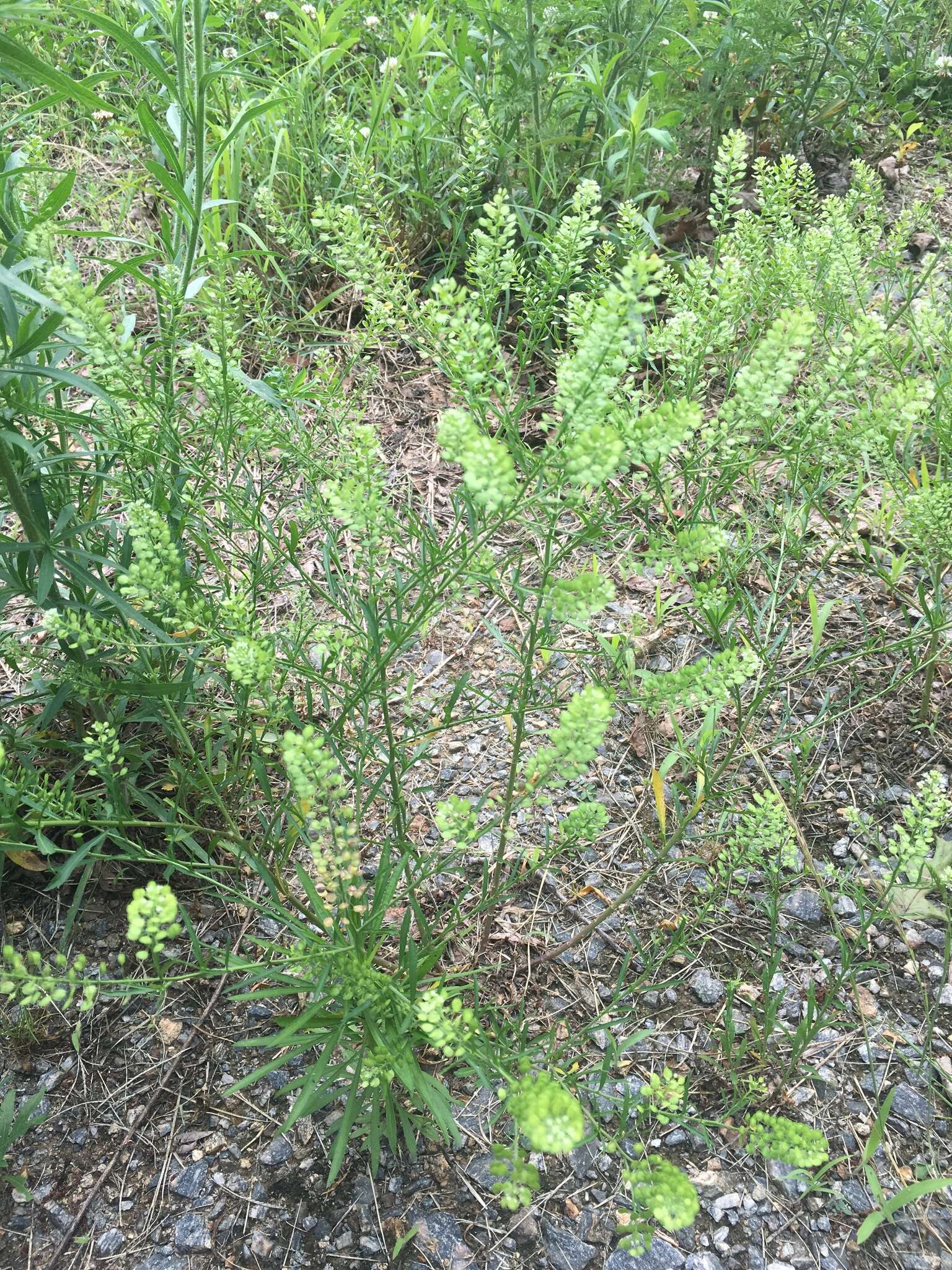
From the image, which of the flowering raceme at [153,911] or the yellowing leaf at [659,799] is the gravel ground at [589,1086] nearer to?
the yellowing leaf at [659,799]

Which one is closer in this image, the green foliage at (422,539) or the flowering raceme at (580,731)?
the flowering raceme at (580,731)

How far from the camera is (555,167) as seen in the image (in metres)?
3.31

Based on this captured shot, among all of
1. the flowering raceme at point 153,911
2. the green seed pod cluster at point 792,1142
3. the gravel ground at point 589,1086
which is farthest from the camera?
the gravel ground at point 589,1086

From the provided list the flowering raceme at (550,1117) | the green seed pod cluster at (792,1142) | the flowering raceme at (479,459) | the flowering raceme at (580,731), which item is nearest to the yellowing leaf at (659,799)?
the green seed pod cluster at (792,1142)

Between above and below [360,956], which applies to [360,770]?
above

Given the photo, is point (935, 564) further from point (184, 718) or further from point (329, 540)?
point (184, 718)

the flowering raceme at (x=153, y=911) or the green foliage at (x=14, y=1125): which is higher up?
the flowering raceme at (x=153, y=911)

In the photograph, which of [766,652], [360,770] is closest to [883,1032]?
[766,652]

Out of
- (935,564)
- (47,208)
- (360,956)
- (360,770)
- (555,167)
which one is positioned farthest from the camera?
(555,167)

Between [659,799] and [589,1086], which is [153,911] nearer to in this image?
[589,1086]

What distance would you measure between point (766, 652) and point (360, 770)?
1.01 m

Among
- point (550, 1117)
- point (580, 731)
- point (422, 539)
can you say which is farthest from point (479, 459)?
point (550, 1117)

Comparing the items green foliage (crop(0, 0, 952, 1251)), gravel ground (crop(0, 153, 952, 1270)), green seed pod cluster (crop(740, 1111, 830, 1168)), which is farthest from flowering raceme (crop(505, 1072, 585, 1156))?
green seed pod cluster (crop(740, 1111, 830, 1168))

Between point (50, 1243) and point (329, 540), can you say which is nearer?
point (50, 1243)
